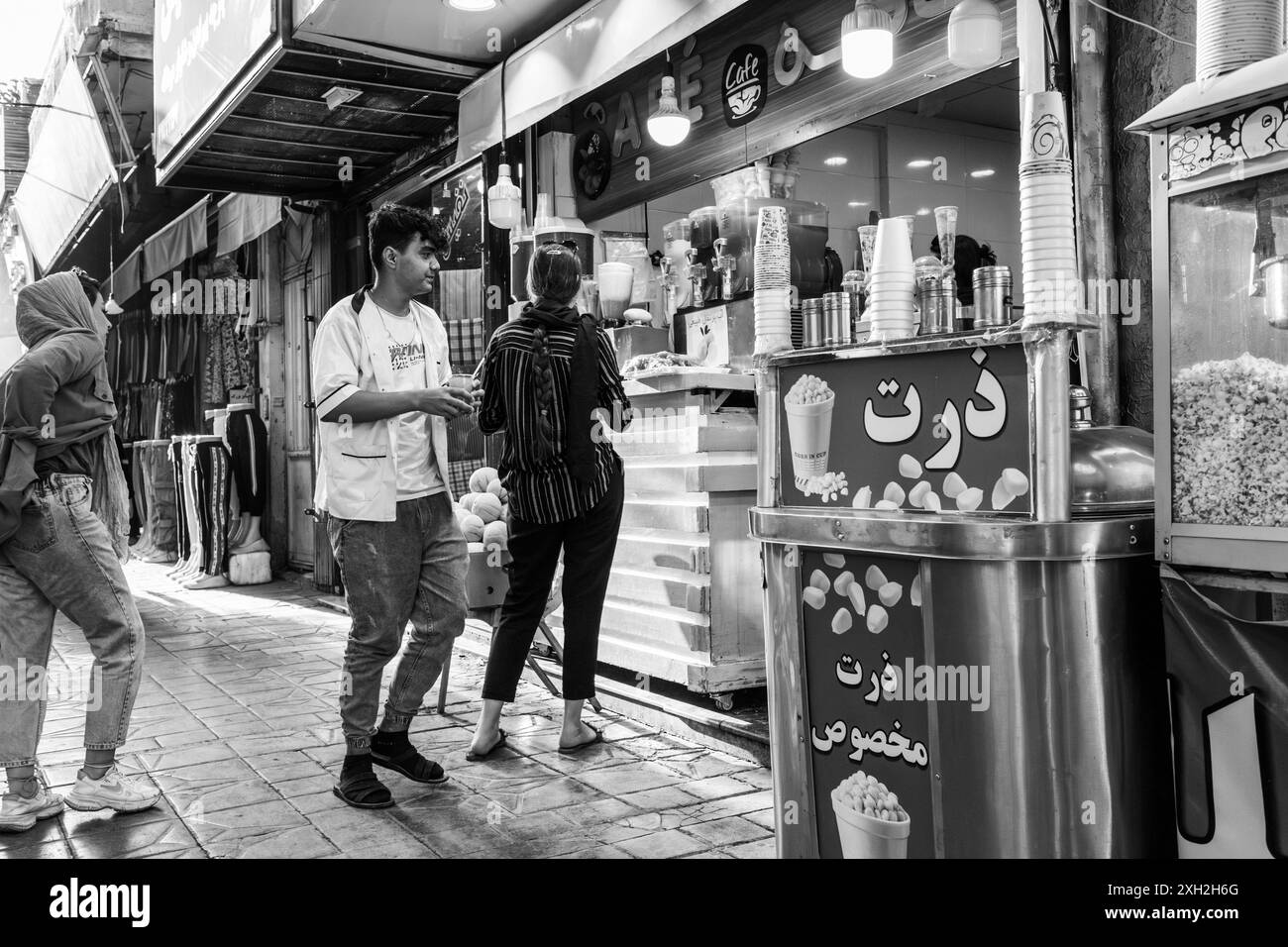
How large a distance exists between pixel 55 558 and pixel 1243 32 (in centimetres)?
401

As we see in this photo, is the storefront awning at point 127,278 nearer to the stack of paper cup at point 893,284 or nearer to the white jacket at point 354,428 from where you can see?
the white jacket at point 354,428

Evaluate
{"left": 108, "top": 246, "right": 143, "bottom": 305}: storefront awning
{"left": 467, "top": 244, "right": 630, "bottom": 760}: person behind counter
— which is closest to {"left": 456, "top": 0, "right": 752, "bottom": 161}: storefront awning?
{"left": 467, "top": 244, "right": 630, "bottom": 760}: person behind counter

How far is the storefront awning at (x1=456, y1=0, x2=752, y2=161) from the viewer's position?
16.0 ft

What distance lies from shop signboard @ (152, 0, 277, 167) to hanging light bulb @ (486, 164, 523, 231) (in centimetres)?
166

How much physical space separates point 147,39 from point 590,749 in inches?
430

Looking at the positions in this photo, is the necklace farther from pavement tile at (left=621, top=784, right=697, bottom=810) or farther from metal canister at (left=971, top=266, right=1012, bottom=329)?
metal canister at (left=971, top=266, right=1012, bottom=329)

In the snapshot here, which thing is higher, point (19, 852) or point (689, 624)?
point (689, 624)

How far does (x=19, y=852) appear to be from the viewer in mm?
3502

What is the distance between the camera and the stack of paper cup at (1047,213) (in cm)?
251

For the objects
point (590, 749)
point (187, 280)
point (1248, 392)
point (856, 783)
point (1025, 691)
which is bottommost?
point (590, 749)

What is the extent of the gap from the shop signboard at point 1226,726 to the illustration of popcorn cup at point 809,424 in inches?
36.5

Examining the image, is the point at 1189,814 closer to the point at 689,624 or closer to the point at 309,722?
the point at 689,624

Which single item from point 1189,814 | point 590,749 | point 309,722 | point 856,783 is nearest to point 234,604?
point 309,722

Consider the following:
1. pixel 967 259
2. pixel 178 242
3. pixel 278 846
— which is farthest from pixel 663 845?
pixel 178 242
